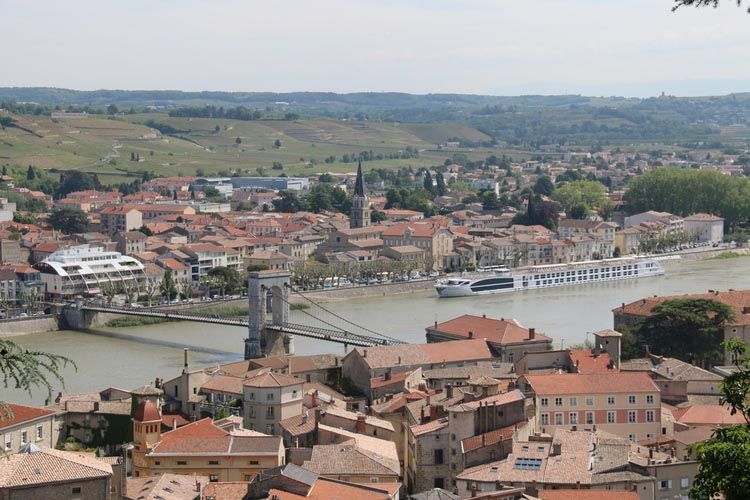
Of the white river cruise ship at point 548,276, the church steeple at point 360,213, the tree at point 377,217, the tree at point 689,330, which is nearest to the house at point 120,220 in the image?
the church steeple at point 360,213

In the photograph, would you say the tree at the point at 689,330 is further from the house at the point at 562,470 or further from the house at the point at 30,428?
the house at the point at 30,428

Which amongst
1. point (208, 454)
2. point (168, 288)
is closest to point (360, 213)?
point (168, 288)

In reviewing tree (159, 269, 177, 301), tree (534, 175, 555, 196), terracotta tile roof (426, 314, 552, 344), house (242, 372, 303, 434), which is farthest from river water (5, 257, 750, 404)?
tree (534, 175, 555, 196)

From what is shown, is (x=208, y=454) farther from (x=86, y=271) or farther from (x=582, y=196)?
(x=582, y=196)

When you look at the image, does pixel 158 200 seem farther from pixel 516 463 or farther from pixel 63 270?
pixel 516 463

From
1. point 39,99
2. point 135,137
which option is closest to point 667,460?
point 135,137

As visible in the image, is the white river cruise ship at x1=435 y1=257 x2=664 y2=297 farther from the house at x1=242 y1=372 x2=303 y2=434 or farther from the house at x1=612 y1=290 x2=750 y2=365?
the house at x1=242 y1=372 x2=303 y2=434
